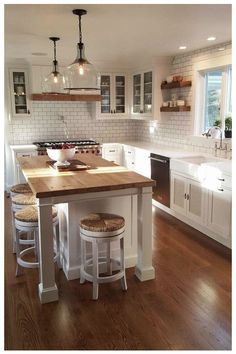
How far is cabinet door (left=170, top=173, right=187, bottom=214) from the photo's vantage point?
4.37m

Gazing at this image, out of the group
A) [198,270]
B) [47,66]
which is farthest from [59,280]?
[47,66]

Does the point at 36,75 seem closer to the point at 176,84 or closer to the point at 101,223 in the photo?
the point at 176,84

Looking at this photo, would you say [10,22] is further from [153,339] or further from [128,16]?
[153,339]

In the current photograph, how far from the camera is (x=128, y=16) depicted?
3.04m

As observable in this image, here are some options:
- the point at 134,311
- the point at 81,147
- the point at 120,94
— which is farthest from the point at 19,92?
the point at 134,311

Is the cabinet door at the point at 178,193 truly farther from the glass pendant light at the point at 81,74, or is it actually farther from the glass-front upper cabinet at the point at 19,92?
the glass-front upper cabinet at the point at 19,92

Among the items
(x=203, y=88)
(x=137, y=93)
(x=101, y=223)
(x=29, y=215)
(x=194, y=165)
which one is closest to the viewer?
(x=101, y=223)

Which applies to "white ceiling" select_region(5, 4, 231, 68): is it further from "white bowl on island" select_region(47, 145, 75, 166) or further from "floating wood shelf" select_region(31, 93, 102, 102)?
"white bowl on island" select_region(47, 145, 75, 166)

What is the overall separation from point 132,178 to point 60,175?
0.71 meters

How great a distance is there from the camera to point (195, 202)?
412cm

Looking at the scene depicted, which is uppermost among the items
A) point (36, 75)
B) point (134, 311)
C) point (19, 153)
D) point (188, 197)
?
point (36, 75)

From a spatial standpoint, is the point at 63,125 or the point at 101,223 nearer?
the point at 101,223

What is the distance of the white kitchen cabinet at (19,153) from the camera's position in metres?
5.70

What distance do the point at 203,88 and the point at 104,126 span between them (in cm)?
255
